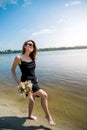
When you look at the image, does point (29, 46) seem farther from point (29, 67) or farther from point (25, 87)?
point (25, 87)

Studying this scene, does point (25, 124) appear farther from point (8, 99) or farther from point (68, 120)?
point (8, 99)

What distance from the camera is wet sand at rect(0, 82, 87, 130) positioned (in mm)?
5863

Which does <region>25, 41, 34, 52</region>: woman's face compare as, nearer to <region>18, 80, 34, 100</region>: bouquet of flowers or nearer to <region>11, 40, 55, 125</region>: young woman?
<region>11, 40, 55, 125</region>: young woman

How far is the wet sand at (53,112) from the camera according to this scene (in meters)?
5.86

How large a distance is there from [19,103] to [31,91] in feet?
11.0

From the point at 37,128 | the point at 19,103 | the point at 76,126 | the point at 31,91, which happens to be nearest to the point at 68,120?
the point at 76,126

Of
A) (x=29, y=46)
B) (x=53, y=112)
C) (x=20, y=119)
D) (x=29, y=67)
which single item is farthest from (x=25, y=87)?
(x=53, y=112)

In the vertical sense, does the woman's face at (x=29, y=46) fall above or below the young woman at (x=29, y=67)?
above

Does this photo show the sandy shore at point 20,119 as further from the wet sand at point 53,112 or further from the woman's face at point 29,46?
the woman's face at point 29,46

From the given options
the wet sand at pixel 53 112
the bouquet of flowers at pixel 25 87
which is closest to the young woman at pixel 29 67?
the bouquet of flowers at pixel 25 87

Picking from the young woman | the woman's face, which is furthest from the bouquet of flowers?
the woman's face

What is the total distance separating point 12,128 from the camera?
5.63m

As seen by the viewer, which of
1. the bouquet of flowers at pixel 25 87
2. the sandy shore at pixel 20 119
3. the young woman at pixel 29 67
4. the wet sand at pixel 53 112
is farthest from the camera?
the wet sand at pixel 53 112

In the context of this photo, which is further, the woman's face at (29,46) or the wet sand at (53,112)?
Answer: the wet sand at (53,112)
